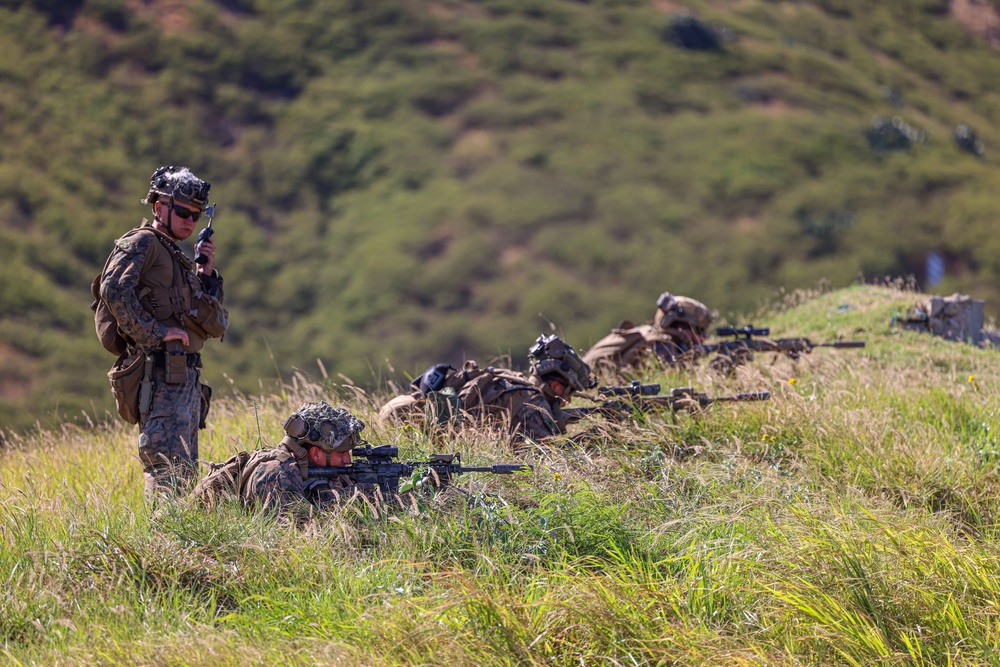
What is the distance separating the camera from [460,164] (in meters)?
77.9

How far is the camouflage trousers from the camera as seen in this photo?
6859 mm

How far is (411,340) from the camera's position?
201ft

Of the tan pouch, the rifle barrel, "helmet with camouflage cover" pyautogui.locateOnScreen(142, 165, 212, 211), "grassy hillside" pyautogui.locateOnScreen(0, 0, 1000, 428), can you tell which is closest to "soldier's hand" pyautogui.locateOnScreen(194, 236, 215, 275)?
"helmet with camouflage cover" pyautogui.locateOnScreen(142, 165, 212, 211)

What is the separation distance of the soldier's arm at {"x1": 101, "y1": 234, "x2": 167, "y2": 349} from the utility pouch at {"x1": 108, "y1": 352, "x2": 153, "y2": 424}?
5.4 inches

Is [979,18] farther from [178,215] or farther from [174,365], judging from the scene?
[174,365]

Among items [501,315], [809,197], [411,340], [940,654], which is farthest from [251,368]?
[940,654]

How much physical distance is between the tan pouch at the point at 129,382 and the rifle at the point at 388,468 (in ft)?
3.96

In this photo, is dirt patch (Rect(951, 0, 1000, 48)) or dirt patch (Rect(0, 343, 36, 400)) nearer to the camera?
dirt patch (Rect(0, 343, 36, 400))

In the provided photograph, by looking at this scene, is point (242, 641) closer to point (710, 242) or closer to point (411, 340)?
point (411, 340)

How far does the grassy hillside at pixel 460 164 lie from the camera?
6291cm

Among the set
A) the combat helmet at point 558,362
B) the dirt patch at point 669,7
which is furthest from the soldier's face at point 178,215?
the dirt patch at point 669,7

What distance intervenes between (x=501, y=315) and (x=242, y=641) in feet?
191

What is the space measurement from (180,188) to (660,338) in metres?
6.10

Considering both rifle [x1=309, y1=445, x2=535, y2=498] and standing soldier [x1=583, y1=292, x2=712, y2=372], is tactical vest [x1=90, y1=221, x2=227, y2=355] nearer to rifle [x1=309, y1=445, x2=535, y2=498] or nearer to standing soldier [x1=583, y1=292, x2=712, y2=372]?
rifle [x1=309, y1=445, x2=535, y2=498]
